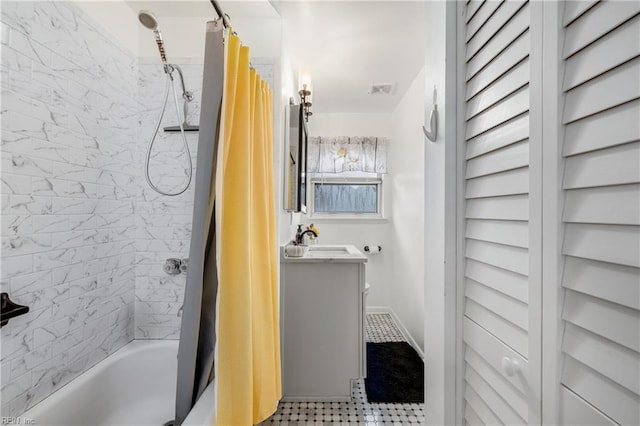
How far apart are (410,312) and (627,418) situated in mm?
2419

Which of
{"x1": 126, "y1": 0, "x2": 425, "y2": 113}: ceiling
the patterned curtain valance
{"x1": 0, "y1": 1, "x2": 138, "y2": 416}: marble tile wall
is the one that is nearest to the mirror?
{"x1": 126, "y1": 0, "x2": 425, "y2": 113}: ceiling

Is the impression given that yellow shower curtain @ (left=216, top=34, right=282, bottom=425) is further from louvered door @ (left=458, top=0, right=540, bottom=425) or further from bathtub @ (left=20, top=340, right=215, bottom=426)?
louvered door @ (left=458, top=0, right=540, bottom=425)

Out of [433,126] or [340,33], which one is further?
[340,33]

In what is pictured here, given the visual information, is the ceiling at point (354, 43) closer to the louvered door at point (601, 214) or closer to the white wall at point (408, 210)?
the white wall at point (408, 210)

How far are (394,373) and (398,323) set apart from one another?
96 centimetres

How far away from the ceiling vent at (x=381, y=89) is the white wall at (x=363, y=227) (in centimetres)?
55

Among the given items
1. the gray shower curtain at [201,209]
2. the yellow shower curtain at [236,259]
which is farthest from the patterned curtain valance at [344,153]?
the gray shower curtain at [201,209]

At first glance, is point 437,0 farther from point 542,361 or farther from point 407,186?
point 407,186

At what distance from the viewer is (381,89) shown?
112 inches

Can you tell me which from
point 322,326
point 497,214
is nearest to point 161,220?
point 322,326

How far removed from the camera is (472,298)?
2.34 ft

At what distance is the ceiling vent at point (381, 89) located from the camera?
2756 mm

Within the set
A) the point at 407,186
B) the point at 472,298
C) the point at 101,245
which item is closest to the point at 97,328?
the point at 101,245

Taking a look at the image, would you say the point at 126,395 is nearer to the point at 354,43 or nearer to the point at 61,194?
the point at 61,194
